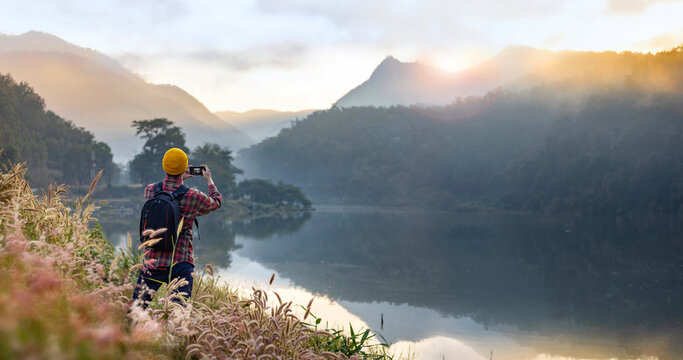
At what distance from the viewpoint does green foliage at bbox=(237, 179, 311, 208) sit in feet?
248

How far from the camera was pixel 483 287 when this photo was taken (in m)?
21.9

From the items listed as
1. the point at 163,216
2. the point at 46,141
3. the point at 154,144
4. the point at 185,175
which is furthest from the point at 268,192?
the point at 163,216

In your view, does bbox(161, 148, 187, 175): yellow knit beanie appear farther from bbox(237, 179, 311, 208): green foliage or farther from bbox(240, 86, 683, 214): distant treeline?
bbox(240, 86, 683, 214): distant treeline

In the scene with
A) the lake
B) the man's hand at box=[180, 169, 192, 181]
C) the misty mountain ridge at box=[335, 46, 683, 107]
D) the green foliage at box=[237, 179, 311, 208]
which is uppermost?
the misty mountain ridge at box=[335, 46, 683, 107]

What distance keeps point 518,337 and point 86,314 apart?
1455 centimetres

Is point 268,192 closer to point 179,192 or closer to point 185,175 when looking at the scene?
point 185,175

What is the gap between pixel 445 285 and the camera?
22.5 m

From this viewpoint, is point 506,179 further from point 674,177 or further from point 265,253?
point 265,253

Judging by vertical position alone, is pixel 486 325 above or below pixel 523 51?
below

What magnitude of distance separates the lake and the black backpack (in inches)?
54.3

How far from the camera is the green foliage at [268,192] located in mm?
75562

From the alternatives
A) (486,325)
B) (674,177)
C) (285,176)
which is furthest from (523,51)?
(486,325)

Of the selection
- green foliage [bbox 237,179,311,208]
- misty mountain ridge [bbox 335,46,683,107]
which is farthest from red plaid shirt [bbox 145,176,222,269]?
misty mountain ridge [bbox 335,46,683,107]

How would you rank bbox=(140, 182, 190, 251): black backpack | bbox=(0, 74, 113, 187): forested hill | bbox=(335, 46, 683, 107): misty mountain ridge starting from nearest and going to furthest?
bbox=(140, 182, 190, 251): black backpack < bbox=(0, 74, 113, 187): forested hill < bbox=(335, 46, 683, 107): misty mountain ridge
